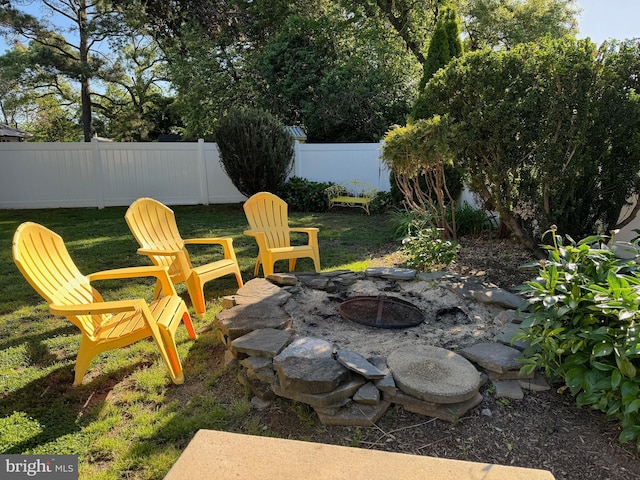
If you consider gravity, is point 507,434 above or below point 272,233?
below

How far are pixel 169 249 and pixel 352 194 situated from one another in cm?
603

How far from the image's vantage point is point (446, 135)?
389 cm

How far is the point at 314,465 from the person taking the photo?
1109 mm

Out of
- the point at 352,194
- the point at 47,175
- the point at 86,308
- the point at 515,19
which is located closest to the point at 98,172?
the point at 47,175

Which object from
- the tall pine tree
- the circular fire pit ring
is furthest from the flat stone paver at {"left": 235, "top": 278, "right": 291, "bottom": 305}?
the tall pine tree

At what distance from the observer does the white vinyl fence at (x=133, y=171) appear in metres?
8.21

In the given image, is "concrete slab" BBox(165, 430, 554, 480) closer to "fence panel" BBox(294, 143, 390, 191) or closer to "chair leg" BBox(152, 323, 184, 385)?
"chair leg" BBox(152, 323, 184, 385)

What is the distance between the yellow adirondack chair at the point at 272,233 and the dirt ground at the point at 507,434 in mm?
1980

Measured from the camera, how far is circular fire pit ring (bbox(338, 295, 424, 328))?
2.74m

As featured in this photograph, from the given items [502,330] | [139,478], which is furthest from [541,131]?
[139,478]

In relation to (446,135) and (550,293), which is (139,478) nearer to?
(550,293)

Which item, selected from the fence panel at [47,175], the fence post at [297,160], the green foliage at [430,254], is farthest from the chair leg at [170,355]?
the fence panel at [47,175]

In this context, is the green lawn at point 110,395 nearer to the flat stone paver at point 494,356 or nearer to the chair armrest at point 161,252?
the chair armrest at point 161,252

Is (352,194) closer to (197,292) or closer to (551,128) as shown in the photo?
(551,128)
